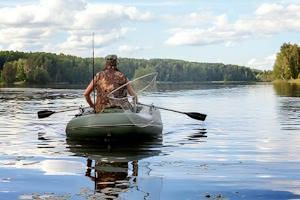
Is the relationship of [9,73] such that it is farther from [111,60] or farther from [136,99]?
[111,60]

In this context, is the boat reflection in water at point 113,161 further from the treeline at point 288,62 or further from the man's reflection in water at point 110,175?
the treeline at point 288,62

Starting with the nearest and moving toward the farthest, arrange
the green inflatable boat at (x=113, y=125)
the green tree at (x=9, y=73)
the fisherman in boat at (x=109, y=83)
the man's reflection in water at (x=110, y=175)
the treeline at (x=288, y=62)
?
the man's reflection in water at (x=110, y=175), the green inflatable boat at (x=113, y=125), the fisherman in boat at (x=109, y=83), the treeline at (x=288, y=62), the green tree at (x=9, y=73)

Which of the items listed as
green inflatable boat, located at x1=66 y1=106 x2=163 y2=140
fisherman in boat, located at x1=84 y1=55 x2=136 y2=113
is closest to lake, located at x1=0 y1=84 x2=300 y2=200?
green inflatable boat, located at x1=66 y1=106 x2=163 y2=140

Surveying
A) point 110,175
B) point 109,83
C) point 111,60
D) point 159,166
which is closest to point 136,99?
point 109,83

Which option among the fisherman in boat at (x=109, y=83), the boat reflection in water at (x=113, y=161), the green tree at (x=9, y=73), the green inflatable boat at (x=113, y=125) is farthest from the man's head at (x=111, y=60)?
the green tree at (x=9, y=73)

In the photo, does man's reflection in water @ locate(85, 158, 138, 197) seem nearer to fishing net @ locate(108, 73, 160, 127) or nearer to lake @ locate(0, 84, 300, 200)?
lake @ locate(0, 84, 300, 200)

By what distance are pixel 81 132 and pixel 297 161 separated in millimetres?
7343

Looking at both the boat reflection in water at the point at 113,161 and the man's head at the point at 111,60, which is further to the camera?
the man's head at the point at 111,60

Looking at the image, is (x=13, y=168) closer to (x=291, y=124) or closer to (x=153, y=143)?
(x=153, y=143)

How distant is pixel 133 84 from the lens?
18.8 m

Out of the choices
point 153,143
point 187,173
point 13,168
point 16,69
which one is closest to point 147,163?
point 187,173

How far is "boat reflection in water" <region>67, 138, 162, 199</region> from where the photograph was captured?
34.9 ft

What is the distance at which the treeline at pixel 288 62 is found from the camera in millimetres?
160750

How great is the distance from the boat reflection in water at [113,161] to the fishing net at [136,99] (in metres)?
0.79
